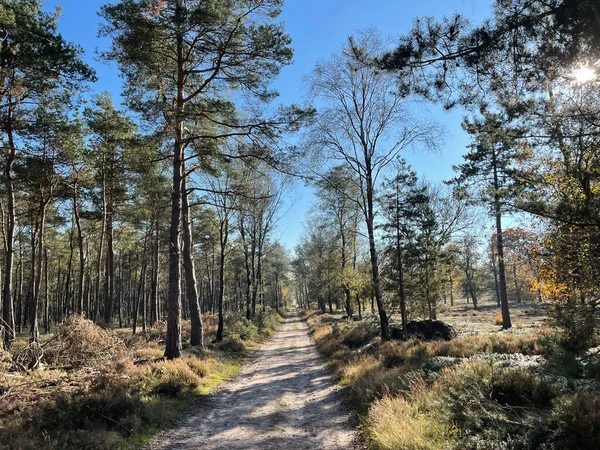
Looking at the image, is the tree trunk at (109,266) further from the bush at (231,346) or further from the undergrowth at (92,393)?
the undergrowth at (92,393)

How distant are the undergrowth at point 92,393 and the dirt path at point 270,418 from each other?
0.58 metres

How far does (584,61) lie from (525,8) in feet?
4.34

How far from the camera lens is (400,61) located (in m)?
6.43

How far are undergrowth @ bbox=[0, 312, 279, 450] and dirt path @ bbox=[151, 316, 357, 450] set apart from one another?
0.58 meters

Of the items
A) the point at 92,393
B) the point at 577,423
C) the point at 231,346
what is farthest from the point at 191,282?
the point at 577,423

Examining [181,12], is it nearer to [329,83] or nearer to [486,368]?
[329,83]

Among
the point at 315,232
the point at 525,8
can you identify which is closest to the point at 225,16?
the point at 525,8

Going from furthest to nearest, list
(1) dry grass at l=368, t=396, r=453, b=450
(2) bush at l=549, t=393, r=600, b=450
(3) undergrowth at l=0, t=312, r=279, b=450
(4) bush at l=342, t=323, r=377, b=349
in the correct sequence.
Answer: (4) bush at l=342, t=323, r=377, b=349, (3) undergrowth at l=0, t=312, r=279, b=450, (1) dry grass at l=368, t=396, r=453, b=450, (2) bush at l=549, t=393, r=600, b=450

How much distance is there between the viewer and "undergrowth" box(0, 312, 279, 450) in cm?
548

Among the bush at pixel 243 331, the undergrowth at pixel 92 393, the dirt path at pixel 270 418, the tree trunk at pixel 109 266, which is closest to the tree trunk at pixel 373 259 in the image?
the dirt path at pixel 270 418

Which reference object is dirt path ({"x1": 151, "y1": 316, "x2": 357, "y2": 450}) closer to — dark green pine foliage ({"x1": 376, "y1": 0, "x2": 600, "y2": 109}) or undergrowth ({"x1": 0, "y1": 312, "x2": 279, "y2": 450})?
undergrowth ({"x1": 0, "y1": 312, "x2": 279, "y2": 450})

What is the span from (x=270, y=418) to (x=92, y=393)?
11.8 feet

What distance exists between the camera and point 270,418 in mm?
7520

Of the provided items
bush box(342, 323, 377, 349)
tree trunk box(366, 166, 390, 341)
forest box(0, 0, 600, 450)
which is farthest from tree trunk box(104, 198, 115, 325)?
tree trunk box(366, 166, 390, 341)
